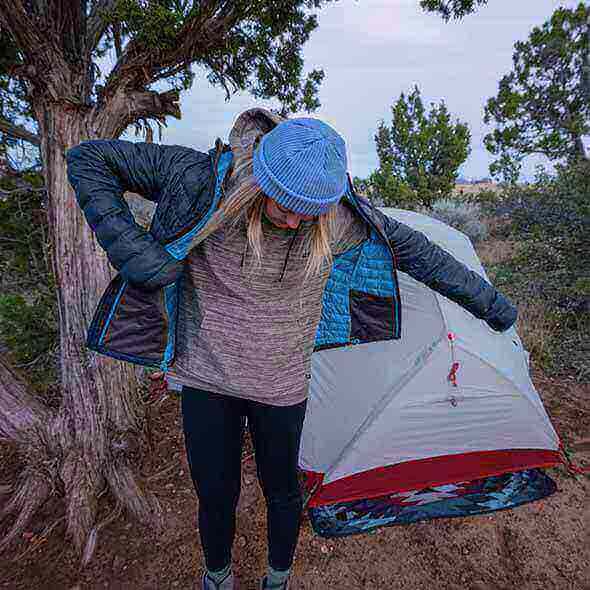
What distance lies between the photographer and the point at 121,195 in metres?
1.29

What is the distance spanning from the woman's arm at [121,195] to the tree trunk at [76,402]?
97 cm

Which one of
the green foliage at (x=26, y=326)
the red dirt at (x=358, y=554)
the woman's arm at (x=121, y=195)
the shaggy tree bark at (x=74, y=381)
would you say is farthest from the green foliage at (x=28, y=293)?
the woman's arm at (x=121, y=195)

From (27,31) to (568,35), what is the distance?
1312cm

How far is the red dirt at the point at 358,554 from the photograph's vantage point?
6.77 ft

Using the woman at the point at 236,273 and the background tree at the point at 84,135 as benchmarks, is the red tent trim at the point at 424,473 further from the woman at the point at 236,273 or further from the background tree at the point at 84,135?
the background tree at the point at 84,135

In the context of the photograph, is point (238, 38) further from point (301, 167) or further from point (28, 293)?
point (28, 293)

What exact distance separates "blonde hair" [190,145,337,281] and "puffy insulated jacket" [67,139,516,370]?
0.16ft

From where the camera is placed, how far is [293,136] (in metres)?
1.13

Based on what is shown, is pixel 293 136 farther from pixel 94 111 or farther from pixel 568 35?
pixel 568 35

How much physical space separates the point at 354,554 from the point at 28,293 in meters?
2.87

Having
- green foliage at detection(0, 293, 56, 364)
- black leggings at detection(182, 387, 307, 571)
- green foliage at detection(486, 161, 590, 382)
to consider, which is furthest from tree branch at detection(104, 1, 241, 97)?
green foliage at detection(486, 161, 590, 382)

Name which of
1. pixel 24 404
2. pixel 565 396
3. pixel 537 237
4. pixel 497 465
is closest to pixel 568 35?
pixel 537 237

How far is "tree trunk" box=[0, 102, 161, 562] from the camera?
2.10 metres

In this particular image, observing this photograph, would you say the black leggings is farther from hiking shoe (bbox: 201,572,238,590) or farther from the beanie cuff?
the beanie cuff
